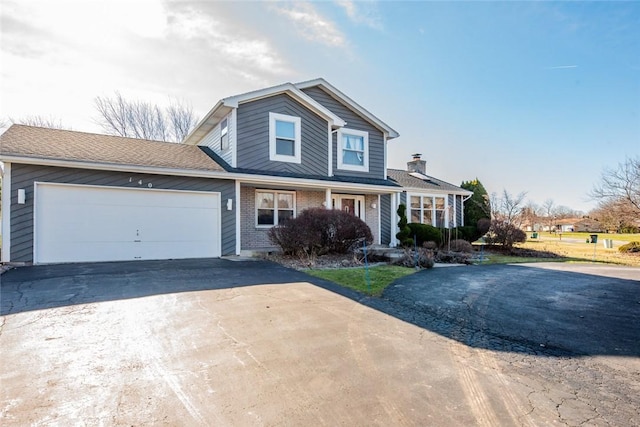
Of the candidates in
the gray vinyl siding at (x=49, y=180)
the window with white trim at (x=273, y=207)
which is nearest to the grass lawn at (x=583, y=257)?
the window with white trim at (x=273, y=207)

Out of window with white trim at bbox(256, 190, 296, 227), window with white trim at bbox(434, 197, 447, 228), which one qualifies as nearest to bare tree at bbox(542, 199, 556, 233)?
window with white trim at bbox(434, 197, 447, 228)

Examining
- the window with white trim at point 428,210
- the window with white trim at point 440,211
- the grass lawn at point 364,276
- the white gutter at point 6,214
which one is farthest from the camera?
the window with white trim at point 440,211

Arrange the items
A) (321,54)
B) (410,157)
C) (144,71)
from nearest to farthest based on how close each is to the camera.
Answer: (321,54) → (144,71) → (410,157)

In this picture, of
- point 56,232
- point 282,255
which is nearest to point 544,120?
point 282,255

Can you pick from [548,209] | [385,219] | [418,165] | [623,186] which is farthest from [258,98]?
[548,209]

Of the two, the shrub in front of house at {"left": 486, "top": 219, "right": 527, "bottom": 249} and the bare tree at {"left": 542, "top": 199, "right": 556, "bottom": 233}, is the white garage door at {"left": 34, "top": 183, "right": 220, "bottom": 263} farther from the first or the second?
the bare tree at {"left": 542, "top": 199, "right": 556, "bottom": 233}

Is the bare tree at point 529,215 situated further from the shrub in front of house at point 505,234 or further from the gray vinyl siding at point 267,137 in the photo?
the gray vinyl siding at point 267,137

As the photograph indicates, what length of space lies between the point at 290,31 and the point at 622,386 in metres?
13.1

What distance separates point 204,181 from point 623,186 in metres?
24.1

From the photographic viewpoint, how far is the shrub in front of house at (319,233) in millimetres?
10414

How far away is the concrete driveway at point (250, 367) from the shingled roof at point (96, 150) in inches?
197

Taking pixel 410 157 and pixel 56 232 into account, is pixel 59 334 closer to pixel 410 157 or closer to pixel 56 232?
pixel 56 232

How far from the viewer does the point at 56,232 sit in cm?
914

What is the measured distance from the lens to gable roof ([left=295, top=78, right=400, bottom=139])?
14.2 metres
